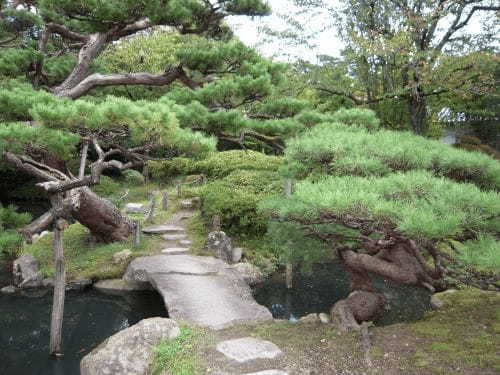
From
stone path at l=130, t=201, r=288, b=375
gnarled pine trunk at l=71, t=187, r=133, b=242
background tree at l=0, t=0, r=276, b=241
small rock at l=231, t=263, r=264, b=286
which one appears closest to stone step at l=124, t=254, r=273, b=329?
stone path at l=130, t=201, r=288, b=375

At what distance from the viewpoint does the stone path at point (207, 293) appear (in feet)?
15.6

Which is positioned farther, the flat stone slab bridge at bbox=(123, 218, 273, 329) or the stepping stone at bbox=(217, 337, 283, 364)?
the flat stone slab bridge at bbox=(123, 218, 273, 329)

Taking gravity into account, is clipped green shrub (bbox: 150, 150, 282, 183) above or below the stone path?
above

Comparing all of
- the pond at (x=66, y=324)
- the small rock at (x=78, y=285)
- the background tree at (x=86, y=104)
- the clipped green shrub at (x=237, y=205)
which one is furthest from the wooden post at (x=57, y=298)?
the clipped green shrub at (x=237, y=205)

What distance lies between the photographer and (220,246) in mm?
8719

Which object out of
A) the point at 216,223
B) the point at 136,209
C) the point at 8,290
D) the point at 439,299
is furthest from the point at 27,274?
the point at 439,299

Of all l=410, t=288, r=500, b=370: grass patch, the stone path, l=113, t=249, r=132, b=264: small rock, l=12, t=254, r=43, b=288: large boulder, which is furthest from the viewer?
l=113, t=249, r=132, b=264: small rock

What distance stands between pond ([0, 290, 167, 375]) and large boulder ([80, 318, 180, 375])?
78 centimetres

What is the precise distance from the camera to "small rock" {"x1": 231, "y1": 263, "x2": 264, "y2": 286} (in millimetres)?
8238

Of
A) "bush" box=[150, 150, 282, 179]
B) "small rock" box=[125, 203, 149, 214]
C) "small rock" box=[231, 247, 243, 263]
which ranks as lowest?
"small rock" box=[231, 247, 243, 263]

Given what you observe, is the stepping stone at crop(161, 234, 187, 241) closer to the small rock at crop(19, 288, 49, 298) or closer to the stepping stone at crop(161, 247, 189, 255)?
the stepping stone at crop(161, 247, 189, 255)

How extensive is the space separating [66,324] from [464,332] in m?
5.90

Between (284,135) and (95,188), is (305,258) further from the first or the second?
(95,188)

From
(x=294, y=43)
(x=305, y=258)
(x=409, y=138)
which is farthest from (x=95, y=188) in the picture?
(x=409, y=138)
